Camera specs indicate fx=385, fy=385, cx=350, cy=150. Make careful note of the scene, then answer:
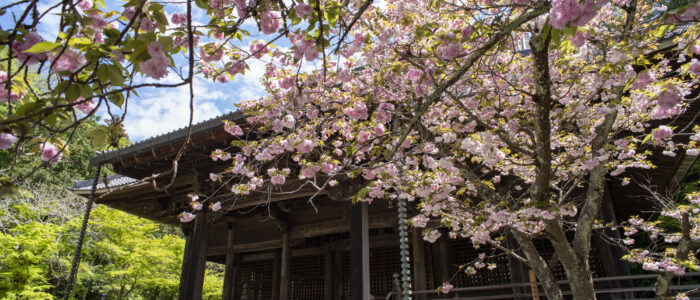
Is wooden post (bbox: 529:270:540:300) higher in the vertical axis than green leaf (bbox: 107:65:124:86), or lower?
lower

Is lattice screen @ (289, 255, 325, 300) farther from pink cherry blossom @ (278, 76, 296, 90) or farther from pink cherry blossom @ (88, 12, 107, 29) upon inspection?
pink cherry blossom @ (88, 12, 107, 29)

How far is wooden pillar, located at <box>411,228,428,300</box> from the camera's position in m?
7.05

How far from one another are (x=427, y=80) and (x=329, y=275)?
24.4ft

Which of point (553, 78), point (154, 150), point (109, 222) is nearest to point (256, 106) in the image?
point (154, 150)

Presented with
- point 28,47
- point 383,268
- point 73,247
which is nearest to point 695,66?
point 28,47

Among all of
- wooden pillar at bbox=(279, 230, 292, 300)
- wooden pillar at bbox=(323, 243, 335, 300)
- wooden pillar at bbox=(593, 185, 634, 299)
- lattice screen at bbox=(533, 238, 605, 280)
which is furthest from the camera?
wooden pillar at bbox=(323, 243, 335, 300)

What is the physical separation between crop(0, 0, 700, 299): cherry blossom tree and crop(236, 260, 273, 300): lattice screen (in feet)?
20.0

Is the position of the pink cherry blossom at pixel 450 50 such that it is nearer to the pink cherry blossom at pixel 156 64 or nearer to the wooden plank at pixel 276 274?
the pink cherry blossom at pixel 156 64

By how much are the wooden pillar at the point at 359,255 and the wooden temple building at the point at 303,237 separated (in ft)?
0.04

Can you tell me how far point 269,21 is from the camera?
7.61ft

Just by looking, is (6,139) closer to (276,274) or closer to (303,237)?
(303,237)

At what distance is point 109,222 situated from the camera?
12227 mm

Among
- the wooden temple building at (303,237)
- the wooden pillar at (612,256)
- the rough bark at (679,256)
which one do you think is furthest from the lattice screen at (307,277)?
the rough bark at (679,256)

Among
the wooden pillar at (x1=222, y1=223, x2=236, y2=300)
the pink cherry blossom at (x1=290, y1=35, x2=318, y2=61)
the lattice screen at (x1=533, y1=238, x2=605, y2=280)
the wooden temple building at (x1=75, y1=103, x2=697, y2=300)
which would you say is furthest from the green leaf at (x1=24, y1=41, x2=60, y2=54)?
the wooden pillar at (x1=222, y1=223, x2=236, y2=300)
